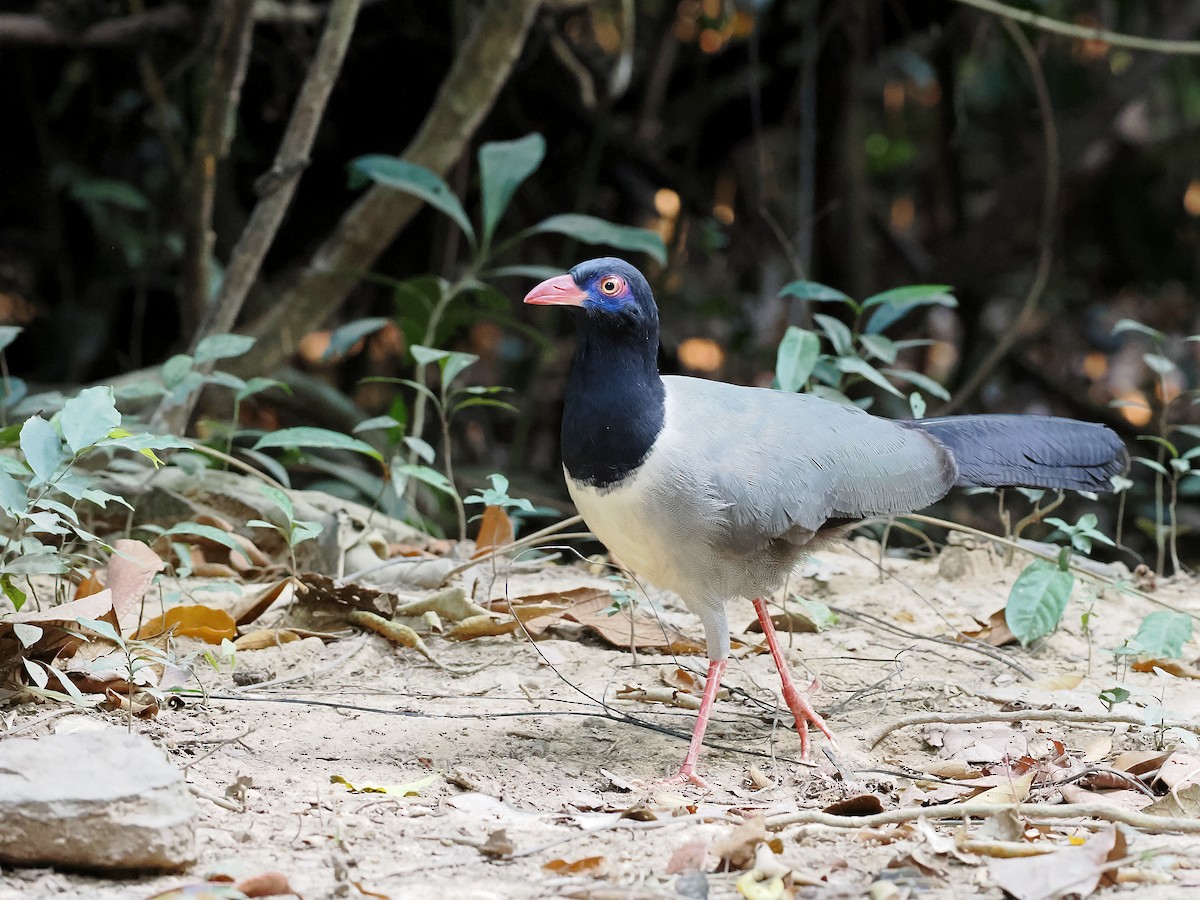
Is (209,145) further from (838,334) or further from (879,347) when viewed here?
(879,347)

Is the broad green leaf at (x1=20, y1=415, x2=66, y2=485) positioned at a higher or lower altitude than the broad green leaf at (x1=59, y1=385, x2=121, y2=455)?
lower

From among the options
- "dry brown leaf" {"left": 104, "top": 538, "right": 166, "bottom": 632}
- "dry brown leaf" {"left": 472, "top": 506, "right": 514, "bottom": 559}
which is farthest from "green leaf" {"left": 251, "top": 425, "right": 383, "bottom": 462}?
"dry brown leaf" {"left": 104, "top": 538, "right": 166, "bottom": 632}

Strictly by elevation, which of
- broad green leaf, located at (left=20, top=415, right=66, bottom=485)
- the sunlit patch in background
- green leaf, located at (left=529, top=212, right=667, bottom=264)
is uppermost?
green leaf, located at (left=529, top=212, right=667, bottom=264)

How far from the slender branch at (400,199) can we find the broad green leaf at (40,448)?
2574 millimetres

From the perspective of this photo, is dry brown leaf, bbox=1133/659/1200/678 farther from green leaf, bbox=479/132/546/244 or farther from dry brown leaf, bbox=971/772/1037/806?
green leaf, bbox=479/132/546/244

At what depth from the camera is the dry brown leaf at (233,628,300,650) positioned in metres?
3.44

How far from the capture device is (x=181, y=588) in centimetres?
372

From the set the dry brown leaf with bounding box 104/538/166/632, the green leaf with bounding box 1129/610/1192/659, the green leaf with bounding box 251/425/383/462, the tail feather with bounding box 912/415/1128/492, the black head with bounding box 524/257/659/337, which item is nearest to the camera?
the dry brown leaf with bounding box 104/538/166/632

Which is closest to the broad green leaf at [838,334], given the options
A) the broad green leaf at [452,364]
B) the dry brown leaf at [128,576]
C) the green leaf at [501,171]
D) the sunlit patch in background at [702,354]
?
the broad green leaf at [452,364]

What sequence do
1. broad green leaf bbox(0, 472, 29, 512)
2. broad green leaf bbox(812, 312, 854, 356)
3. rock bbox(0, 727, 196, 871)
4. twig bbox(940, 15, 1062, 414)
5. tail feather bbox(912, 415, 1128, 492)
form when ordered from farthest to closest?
twig bbox(940, 15, 1062, 414)
broad green leaf bbox(812, 312, 854, 356)
tail feather bbox(912, 415, 1128, 492)
broad green leaf bbox(0, 472, 29, 512)
rock bbox(0, 727, 196, 871)

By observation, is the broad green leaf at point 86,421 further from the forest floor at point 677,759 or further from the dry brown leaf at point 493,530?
the dry brown leaf at point 493,530

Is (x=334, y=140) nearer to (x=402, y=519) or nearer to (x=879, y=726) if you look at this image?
(x=402, y=519)

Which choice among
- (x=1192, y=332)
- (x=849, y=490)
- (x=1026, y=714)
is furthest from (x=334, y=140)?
(x=1192, y=332)

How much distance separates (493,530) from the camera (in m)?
4.11
